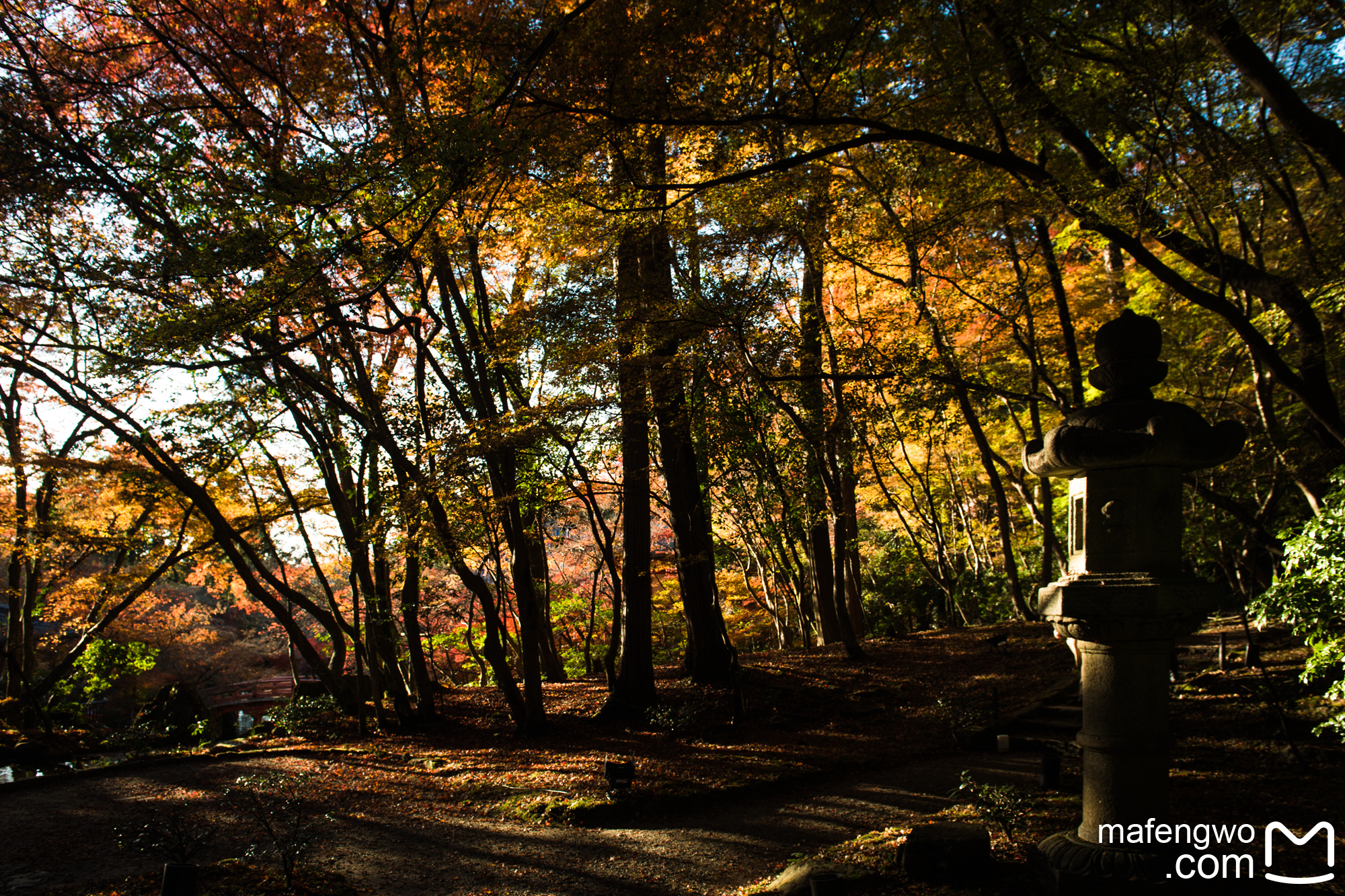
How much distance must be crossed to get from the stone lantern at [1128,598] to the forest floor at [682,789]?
0.61 m

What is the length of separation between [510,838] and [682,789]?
1.65m

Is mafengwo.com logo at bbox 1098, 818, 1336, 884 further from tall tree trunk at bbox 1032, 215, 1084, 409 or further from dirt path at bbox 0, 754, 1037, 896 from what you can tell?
tall tree trunk at bbox 1032, 215, 1084, 409

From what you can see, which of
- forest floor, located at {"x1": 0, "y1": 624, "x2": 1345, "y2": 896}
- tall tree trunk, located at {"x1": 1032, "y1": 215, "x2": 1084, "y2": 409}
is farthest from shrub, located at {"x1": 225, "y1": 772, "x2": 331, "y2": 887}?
tall tree trunk, located at {"x1": 1032, "y1": 215, "x2": 1084, "y2": 409}

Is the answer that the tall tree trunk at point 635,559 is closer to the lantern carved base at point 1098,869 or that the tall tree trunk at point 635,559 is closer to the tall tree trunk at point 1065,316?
the tall tree trunk at point 1065,316

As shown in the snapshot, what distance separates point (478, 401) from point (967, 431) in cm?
1026

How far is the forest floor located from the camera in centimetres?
483

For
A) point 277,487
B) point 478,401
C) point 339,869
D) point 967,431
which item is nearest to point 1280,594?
point 339,869

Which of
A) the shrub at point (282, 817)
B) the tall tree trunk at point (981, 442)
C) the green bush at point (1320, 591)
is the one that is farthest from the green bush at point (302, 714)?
the green bush at point (1320, 591)

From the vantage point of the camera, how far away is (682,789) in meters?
6.73

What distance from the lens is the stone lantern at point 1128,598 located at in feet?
10.3

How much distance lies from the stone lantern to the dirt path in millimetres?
A: 2405

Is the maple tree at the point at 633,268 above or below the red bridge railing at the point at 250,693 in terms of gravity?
above

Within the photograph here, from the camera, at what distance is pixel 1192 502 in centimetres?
1055

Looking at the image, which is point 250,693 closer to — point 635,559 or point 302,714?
point 302,714
